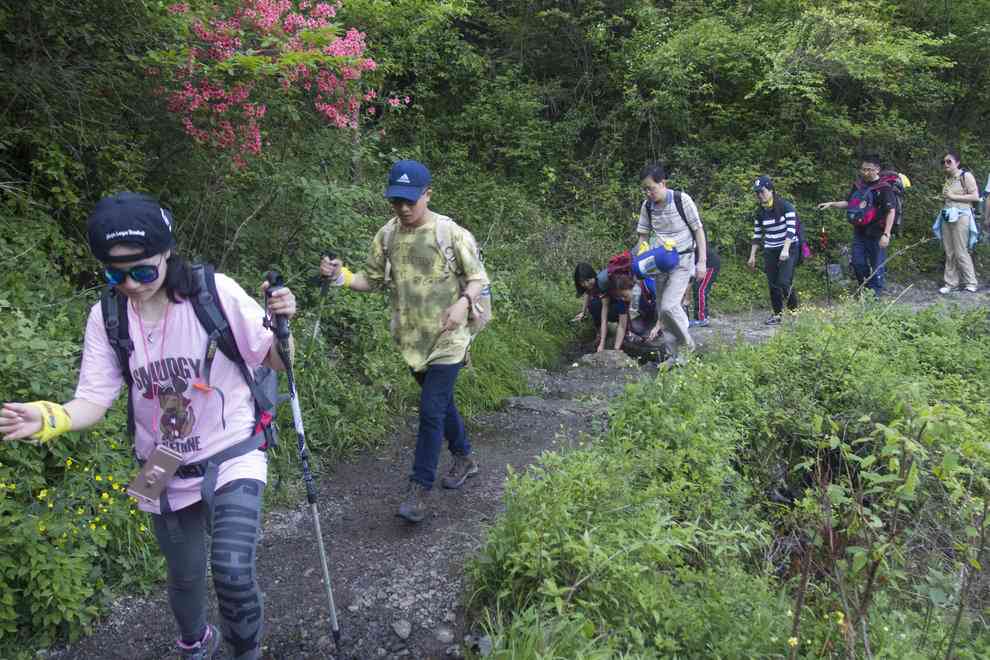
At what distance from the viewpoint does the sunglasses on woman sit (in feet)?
8.43

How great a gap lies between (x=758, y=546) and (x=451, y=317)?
233 cm

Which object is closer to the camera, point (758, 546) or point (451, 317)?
point (451, 317)

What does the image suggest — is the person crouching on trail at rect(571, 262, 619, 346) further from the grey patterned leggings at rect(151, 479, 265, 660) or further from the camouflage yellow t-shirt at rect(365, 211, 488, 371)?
the grey patterned leggings at rect(151, 479, 265, 660)

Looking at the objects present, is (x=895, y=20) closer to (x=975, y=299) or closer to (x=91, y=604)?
(x=975, y=299)

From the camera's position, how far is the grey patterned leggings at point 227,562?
8.75 feet

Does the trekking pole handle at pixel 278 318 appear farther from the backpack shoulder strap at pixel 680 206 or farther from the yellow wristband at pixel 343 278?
the backpack shoulder strap at pixel 680 206

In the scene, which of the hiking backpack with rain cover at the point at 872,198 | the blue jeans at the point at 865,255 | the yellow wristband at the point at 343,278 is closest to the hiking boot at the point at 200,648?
the yellow wristband at the point at 343,278

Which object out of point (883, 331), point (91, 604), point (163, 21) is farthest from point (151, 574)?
point (883, 331)

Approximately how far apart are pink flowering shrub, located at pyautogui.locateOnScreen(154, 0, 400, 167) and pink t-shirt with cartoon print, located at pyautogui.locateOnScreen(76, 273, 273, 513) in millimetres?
3053

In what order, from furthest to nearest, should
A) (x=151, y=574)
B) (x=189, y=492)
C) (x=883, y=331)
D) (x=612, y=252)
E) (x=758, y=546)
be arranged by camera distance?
(x=612, y=252)
(x=883, y=331)
(x=758, y=546)
(x=151, y=574)
(x=189, y=492)

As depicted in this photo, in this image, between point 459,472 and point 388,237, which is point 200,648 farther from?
point 388,237

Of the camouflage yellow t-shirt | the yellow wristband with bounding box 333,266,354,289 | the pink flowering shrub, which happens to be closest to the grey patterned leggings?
the yellow wristband with bounding box 333,266,354,289

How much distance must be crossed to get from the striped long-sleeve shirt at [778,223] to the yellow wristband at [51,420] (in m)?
8.37

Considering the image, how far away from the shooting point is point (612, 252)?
1234 centimetres
